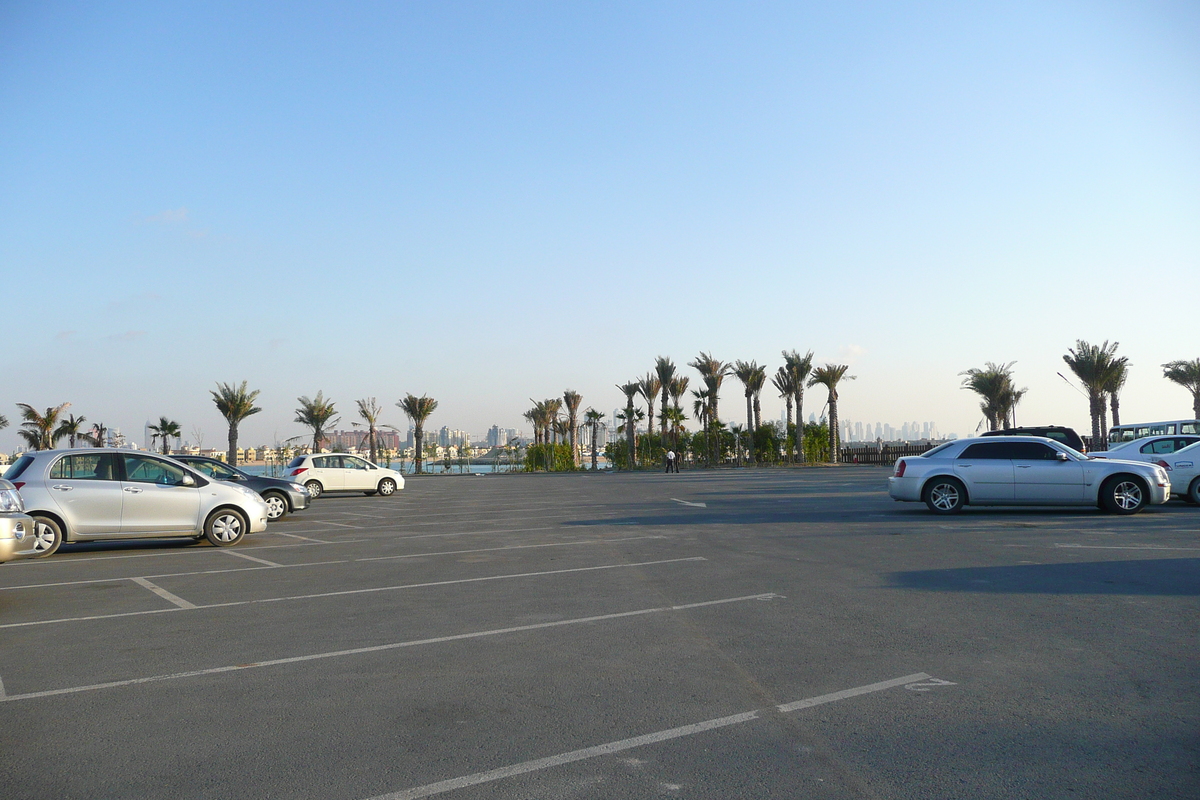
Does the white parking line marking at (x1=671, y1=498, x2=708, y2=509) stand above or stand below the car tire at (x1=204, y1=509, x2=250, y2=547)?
below

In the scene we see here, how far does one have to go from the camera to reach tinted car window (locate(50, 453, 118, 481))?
43.4 ft

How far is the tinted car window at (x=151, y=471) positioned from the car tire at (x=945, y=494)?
13754 mm

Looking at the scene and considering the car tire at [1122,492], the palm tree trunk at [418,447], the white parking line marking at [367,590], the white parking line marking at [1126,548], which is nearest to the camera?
the white parking line marking at [367,590]

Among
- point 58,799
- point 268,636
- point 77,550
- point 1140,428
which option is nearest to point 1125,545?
point 268,636

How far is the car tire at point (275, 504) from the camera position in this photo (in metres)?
19.8

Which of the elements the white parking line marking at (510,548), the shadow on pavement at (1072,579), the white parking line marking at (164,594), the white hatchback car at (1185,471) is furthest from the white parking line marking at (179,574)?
the white hatchback car at (1185,471)

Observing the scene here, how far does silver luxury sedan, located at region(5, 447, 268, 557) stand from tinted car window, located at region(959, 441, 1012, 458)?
44.3 feet

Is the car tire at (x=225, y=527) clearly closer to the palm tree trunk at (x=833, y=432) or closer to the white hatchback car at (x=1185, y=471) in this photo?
the white hatchback car at (x=1185, y=471)

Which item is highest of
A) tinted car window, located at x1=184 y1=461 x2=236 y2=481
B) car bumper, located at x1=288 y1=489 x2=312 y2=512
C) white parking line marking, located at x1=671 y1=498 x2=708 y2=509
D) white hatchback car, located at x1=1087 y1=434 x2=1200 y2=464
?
tinted car window, located at x1=184 y1=461 x2=236 y2=481

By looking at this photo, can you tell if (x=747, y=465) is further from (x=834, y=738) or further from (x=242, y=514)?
(x=834, y=738)

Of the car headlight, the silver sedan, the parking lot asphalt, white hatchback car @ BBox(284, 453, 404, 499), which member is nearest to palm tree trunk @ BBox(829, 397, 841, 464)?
white hatchback car @ BBox(284, 453, 404, 499)

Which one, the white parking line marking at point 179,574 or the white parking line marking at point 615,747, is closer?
the white parking line marking at point 615,747

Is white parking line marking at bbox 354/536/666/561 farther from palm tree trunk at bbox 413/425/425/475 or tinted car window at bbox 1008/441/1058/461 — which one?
palm tree trunk at bbox 413/425/425/475

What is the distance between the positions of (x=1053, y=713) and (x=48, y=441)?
65550 millimetres
